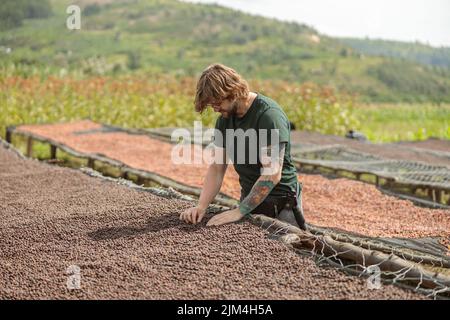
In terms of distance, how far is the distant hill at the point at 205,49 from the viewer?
31078 mm

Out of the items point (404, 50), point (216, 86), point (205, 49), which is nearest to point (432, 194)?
point (216, 86)

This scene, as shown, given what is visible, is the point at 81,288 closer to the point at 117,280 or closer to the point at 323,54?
the point at 117,280

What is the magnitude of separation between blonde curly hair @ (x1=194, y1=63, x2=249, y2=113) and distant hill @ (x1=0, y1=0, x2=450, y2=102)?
46.7ft

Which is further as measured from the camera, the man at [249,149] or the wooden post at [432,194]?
the wooden post at [432,194]

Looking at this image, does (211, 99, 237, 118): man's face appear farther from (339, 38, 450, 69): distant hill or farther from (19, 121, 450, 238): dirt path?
(339, 38, 450, 69): distant hill

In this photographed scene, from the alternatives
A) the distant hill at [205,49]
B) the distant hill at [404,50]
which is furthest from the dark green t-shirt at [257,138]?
the distant hill at [404,50]

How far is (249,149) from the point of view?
3.08 m

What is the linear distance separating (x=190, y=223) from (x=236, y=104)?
684 mm

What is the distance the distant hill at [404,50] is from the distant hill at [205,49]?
88cm

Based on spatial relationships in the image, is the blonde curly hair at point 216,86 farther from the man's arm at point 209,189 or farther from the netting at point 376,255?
the netting at point 376,255

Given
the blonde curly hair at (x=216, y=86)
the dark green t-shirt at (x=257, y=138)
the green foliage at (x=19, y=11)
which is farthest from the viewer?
the green foliage at (x=19, y=11)

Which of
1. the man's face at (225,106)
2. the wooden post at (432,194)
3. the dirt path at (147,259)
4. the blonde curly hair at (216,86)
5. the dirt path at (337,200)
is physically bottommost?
the wooden post at (432,194)

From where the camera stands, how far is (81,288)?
8.29 ft

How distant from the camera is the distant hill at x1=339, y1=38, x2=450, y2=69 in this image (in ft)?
118
